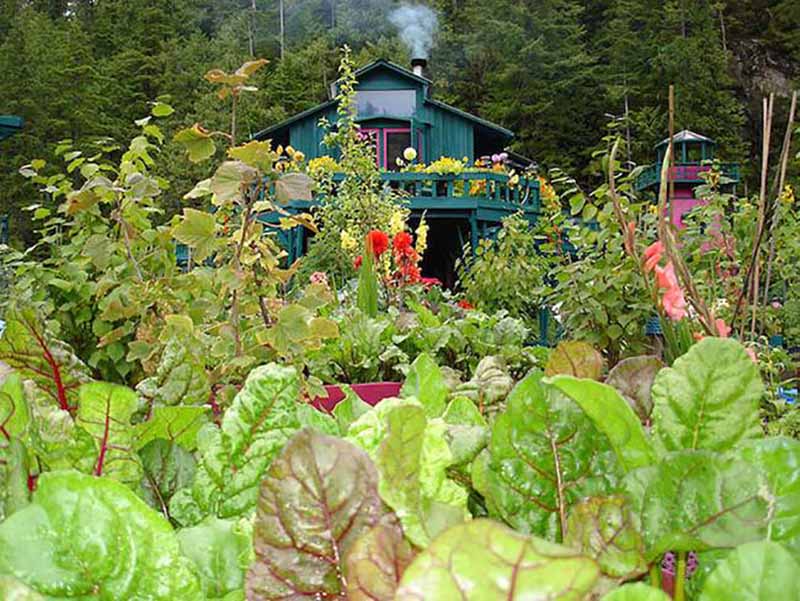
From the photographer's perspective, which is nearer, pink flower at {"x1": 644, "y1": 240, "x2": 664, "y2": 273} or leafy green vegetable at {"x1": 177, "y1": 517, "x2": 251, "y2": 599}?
leafy green vegetable at {"x1": 177, "y1": 517, "x2": 251, "y2": 599}

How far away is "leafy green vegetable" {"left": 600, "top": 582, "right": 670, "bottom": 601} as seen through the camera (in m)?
0.28

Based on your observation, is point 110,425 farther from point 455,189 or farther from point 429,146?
point 429,146

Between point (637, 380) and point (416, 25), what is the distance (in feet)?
109

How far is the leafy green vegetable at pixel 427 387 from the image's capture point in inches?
25.1

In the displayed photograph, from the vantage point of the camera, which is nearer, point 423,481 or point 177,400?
point 423,481

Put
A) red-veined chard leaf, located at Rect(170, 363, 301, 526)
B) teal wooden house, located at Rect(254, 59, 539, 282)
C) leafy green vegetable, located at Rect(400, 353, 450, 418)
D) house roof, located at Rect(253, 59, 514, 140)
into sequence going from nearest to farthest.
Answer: red-veined chard leaf, located at Rect(170, 363, 301, 526) → leafy green vegetable, located at Rect(400, 353, 450, 418) → teal wooden house, located at Rect(254, 59, 539, 282) → house roof, located at Rect(253, 59, 514, 140)

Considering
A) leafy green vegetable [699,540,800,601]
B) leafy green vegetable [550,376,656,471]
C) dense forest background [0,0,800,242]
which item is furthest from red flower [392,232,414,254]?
dense forest background [0,0,800,242]

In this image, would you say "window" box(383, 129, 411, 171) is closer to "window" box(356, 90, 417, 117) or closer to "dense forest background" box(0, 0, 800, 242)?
"window" box(356, 90, 417, 117)

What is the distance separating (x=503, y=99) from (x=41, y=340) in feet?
94.0

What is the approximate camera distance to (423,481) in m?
0.44

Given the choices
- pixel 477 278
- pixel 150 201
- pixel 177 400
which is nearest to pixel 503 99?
pixel 477 278

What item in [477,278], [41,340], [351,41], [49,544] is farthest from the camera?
[351,41]

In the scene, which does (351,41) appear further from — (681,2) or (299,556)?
(299,556)

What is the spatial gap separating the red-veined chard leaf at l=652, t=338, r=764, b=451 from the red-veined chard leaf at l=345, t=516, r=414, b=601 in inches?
7.0
